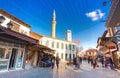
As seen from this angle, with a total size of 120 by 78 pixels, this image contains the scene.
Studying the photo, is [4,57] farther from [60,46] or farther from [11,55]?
[60,46]

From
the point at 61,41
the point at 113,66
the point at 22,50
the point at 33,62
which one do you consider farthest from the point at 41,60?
the point at 61,41

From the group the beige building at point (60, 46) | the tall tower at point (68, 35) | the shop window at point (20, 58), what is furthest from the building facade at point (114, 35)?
the tall tower at point (68, 35)

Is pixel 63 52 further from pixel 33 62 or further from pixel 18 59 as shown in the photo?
pixel 18 59

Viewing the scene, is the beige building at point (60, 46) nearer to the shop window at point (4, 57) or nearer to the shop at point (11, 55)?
the shop at point (11, 55)

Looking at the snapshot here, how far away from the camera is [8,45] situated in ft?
35.6

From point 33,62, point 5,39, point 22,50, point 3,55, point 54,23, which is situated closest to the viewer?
point 5,39

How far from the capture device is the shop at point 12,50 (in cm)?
1005

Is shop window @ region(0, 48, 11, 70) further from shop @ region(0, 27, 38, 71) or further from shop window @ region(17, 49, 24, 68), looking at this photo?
shop window @ region(17, 49, 24, 68)

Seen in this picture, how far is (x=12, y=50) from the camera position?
474 inches

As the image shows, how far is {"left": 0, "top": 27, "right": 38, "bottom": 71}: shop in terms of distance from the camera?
33.0ft

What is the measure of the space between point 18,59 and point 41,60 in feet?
21.7

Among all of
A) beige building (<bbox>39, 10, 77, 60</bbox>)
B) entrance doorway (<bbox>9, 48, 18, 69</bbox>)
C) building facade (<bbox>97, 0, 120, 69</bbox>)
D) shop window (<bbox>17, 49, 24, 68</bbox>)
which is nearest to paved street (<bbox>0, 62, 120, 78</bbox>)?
shop window (<bbox>17, 49, 24, 68</bbox>)

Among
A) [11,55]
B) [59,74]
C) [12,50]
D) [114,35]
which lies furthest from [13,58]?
[114,35]

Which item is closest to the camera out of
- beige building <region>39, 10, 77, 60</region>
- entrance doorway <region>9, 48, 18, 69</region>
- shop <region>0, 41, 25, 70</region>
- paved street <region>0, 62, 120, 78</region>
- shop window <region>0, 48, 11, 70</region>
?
paved street <region>0, 62, 120, 78</region>
